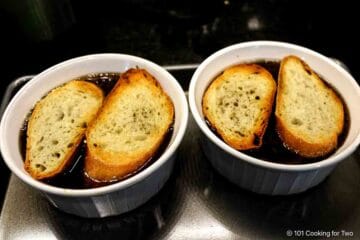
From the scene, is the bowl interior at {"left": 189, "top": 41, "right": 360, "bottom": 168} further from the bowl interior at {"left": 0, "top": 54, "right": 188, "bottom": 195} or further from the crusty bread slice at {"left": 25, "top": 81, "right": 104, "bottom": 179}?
the crusty bread slice at {"left": 25, "top": 81, "right": 104, "bottom": 179}

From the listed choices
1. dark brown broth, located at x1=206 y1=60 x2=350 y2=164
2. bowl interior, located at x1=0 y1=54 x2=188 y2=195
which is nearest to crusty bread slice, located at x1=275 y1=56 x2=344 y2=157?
dark brown broth, located at x1=206 y1=60 x2=350 y2=164

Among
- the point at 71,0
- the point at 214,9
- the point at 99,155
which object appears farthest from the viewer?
the point at 214,9

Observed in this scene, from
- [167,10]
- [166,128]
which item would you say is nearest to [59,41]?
[167,10]

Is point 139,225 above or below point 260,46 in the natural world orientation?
below

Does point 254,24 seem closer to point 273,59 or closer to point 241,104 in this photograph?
point 273,59

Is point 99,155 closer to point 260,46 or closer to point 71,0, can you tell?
point 260,46

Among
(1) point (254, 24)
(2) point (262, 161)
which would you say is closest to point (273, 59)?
(2) point (262, 161)
